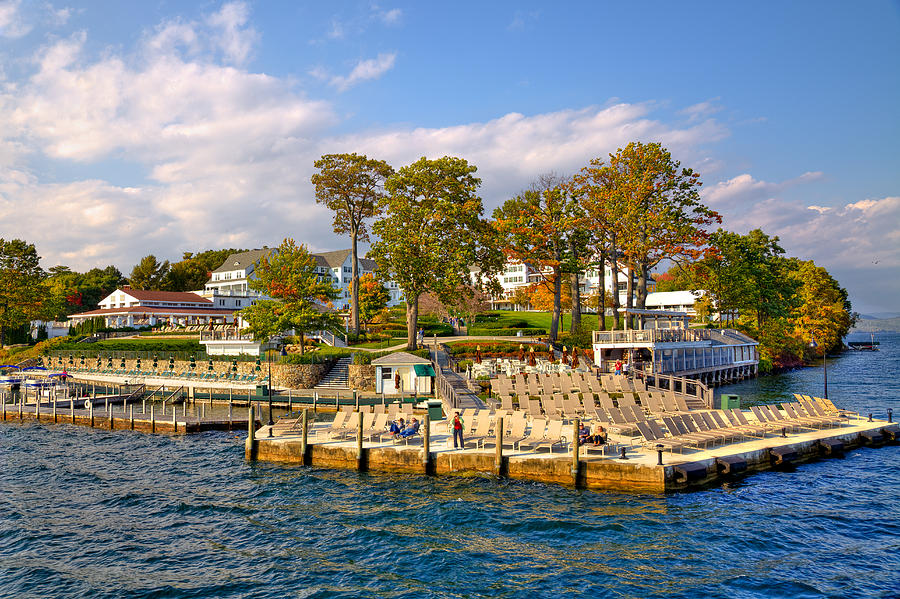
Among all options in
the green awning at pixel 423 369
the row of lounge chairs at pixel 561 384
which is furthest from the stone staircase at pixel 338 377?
the row of lounge chairs at pixel 561 384

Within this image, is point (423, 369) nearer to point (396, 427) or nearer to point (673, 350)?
point (396, 427)

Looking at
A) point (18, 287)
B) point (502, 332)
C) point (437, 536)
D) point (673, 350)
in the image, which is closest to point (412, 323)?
point (502, 332)

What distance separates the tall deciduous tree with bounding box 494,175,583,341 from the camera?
176ft

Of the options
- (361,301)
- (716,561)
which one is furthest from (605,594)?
(361,301)

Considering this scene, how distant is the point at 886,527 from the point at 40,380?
204 feet

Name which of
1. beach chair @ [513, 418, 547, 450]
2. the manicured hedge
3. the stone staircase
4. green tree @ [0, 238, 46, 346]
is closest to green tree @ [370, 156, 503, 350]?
the stone staircase

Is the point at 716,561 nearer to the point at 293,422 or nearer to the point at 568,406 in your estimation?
the point at 568,406

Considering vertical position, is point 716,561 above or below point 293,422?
below

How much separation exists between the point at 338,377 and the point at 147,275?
9938 centimetres

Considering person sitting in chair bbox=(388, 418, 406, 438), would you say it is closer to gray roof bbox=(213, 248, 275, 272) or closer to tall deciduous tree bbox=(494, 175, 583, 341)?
tall deciduous tree bbox=(494, 175, 583, 341)

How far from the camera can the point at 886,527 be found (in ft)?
55.9

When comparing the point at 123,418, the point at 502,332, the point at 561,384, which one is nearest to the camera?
the point at 561,384

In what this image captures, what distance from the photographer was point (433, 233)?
50.3m

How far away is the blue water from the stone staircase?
2007 cm
